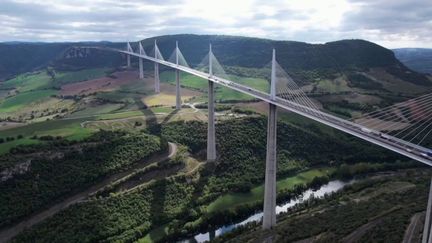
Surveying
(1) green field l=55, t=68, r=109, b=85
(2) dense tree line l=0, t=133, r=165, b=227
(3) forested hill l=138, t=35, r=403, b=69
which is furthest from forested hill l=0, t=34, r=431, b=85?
(2) dense tree line l=0, t=133, r=165, b=227

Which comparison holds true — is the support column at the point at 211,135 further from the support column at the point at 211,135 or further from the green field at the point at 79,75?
the green field at the point at 79,75

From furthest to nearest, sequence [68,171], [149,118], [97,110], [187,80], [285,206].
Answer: [187,80], [97,110], [149,118], [285,206], [68,171]

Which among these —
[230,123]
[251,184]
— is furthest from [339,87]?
[251,184]

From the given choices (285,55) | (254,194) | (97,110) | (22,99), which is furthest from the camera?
(285,55)

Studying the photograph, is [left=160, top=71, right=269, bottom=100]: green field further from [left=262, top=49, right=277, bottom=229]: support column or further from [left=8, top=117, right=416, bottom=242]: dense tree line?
[left=262, top=49, right=277, bottom=229]: support column

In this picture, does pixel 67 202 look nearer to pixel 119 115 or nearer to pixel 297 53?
pixel 119 115

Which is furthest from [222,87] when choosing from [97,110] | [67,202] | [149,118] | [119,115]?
[67,202]
